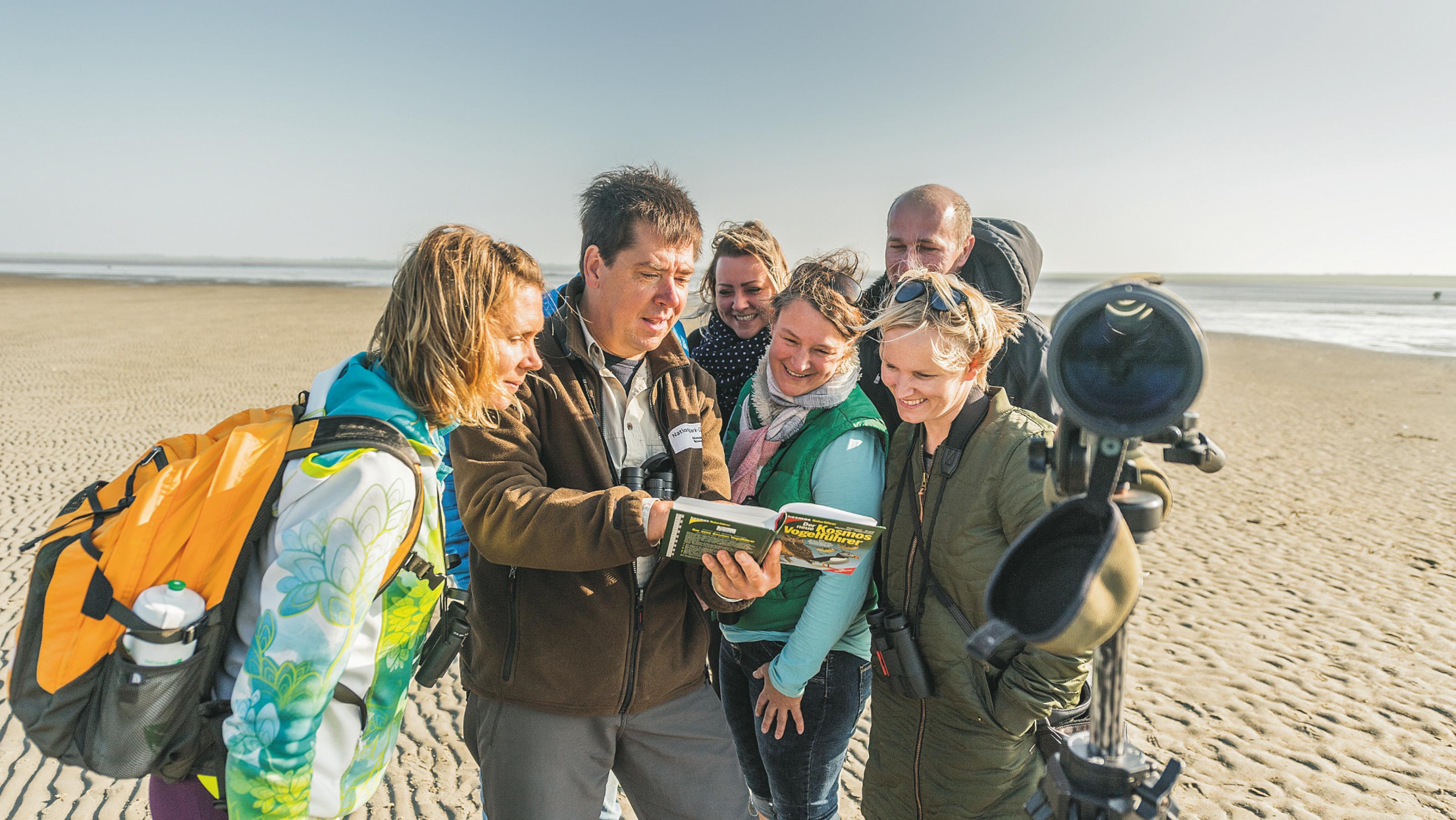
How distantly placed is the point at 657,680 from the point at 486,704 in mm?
563

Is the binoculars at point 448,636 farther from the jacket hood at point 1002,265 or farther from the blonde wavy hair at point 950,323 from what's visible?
the jacket hood at point 1002,265

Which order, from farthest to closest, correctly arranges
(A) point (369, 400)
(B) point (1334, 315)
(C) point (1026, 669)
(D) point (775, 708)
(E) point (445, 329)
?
(B) point (1334, 315), (D) point (775, 708), (C) point (1026, 669), (E) point (445, 329), (A) point (369, 400)

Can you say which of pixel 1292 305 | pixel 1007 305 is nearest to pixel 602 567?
pixel 1007 305

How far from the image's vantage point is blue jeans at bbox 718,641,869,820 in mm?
2803

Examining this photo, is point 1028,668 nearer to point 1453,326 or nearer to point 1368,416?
point 1368,416

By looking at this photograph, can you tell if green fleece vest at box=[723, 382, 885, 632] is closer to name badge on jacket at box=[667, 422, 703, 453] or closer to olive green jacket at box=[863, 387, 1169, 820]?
olive green jacket at box=[863, 387, 1169, 820]

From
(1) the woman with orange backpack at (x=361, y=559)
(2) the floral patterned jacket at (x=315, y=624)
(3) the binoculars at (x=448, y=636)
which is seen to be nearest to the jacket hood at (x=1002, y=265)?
(1) the woman with orange backpack at (x=361, y=559)

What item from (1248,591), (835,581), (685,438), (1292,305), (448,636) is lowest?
A: (1248,591)

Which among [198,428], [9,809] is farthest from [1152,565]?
[198,428]

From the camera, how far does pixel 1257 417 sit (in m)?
15.5

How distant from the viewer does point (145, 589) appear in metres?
1.61

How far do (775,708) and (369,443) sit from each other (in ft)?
5.78

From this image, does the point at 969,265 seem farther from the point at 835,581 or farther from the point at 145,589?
the point at 145,589

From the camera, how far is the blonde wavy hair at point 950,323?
244 cm
